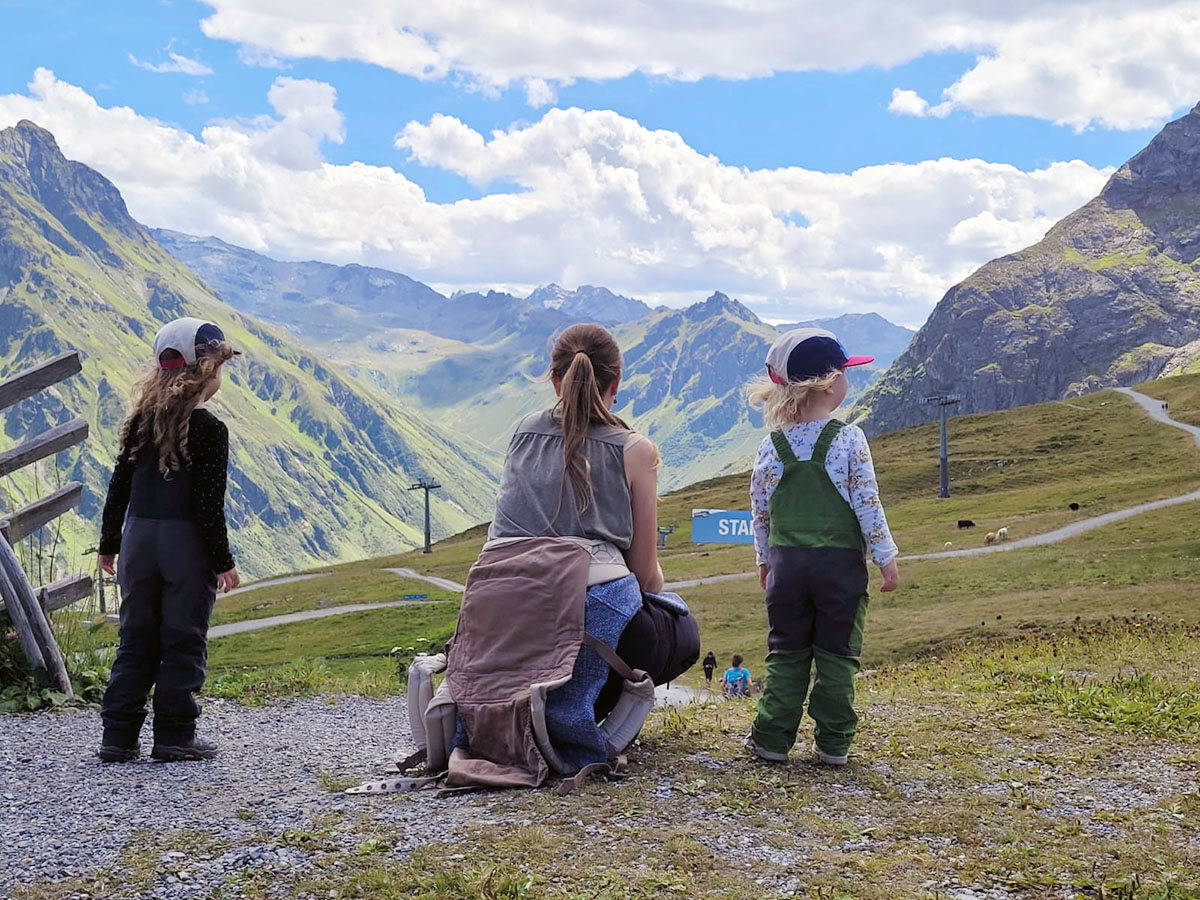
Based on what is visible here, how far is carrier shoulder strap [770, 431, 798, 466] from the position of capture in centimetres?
858

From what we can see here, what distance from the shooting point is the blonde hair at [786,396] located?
335 inches

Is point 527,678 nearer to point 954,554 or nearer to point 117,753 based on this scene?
point 117,753

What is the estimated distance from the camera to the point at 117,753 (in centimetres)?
919

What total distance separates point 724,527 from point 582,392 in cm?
457

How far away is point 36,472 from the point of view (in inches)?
579

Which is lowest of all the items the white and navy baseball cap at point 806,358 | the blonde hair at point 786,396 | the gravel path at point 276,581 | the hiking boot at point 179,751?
the gravel path at point 276,581

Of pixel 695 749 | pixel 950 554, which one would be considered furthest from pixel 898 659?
pixel 950 554

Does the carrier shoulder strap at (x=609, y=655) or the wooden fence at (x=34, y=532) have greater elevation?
the wooden fence at (x=34, y=532)

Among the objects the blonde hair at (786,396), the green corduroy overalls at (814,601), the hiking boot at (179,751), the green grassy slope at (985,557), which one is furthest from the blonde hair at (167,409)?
the green grassy slope at (985,557)

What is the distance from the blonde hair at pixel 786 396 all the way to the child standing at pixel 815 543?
10 millimetres

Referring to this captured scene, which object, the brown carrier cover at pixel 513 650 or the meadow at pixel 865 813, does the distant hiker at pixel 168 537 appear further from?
the brown carrier cover at pixel 513 650

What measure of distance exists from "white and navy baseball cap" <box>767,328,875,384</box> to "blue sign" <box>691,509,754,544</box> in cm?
249

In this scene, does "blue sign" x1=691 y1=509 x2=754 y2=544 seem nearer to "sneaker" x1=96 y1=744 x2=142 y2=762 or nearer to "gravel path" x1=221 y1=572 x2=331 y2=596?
"sneaker" x1=96 y1=744 x2=142 y2=762

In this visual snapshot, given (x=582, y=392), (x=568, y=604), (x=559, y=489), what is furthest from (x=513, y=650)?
(x=582, y=392)
